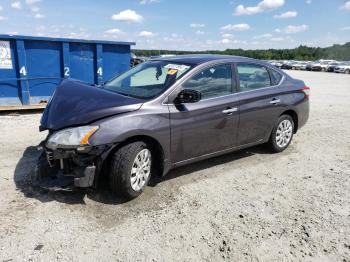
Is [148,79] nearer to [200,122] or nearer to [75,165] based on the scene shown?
[200,122]

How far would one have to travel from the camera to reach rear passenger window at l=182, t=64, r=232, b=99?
14.5 ft

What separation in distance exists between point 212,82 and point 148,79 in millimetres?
891

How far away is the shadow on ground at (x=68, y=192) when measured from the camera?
3.91 m

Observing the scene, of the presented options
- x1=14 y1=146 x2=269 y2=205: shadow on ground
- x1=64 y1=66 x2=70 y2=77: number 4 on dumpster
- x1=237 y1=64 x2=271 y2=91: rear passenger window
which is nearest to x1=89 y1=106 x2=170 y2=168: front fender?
x1=14 y1=146 x2=269 y2=205: shadow on ground

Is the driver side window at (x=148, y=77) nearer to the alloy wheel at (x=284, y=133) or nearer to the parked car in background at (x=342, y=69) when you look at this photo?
the alloy wheel at (x=284, y=133)

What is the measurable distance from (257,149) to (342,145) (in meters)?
1.82

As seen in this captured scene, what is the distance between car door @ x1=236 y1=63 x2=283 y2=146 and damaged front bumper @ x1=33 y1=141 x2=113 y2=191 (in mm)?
2273

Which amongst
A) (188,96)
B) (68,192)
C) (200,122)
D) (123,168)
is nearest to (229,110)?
(200,122)

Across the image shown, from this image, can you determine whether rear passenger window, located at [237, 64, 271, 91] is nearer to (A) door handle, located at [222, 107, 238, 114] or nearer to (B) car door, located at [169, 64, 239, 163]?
(B) car door, located at [169, 64, 239, 163]

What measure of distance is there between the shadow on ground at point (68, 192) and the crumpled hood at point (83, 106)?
78 centimetres

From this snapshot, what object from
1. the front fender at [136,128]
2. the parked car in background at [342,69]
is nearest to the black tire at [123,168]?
the front fender at [136,128]

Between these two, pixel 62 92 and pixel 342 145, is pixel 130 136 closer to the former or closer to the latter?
pixel 62 92

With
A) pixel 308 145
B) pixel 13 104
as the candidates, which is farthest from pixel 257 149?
pixel 13 104

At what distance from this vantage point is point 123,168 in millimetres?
3668
